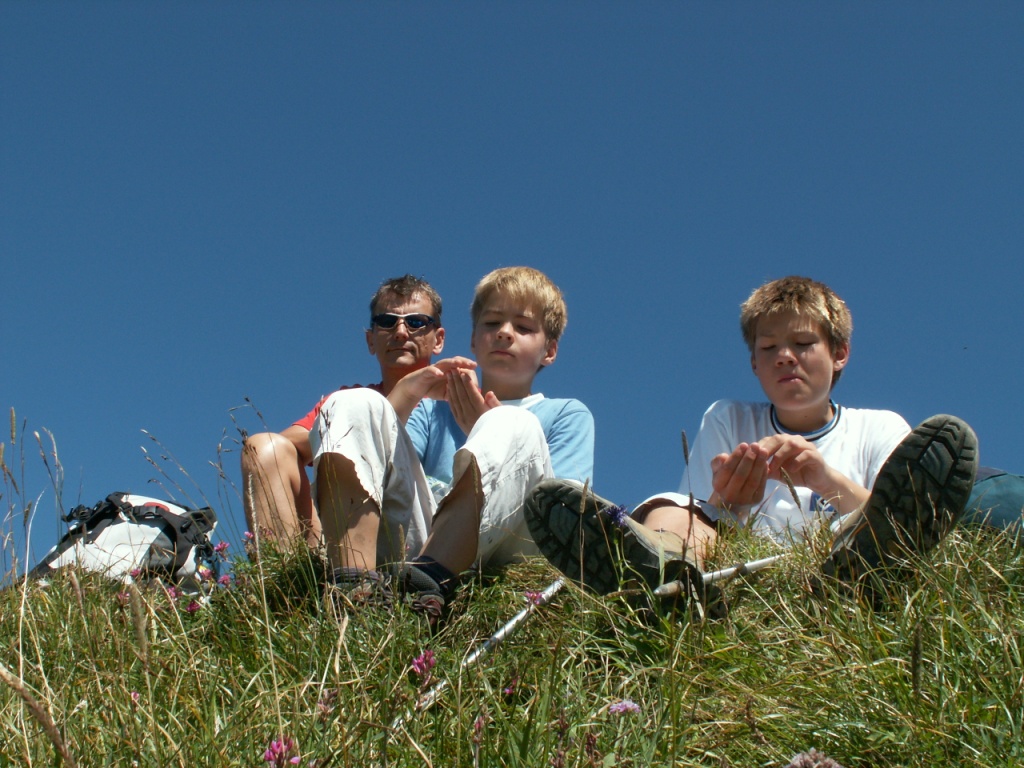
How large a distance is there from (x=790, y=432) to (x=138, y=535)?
321 centimetres

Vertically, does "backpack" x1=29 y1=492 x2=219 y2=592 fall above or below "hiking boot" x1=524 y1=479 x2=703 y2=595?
below

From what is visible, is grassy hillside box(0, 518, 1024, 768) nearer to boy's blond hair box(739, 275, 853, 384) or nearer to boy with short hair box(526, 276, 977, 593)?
boy with short hair box(526, 276, 977, 593)

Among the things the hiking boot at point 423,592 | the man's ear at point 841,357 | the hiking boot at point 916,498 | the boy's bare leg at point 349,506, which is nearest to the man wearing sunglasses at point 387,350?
the boy's bare leg at point 349,506

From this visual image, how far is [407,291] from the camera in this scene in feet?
20.9

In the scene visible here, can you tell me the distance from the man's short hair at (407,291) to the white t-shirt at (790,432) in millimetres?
2164

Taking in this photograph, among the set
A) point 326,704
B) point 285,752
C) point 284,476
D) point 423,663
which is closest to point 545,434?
point 284,476

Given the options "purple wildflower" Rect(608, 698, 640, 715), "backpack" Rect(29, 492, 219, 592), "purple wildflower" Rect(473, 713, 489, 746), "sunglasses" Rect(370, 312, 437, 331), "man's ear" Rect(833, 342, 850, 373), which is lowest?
"backpack" Rect(29, 492, 219, 592)

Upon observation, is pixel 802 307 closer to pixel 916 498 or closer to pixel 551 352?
pixel 551 352

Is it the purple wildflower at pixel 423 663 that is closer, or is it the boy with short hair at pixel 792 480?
the purple wildflower at pixel 423 663

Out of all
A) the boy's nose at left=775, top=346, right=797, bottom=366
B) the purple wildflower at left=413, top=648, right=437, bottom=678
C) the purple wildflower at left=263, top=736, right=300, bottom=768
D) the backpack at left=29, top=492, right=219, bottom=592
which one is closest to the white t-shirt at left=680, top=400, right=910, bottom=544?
the boy's nose at left=775, top=346, right=797, bottom=366

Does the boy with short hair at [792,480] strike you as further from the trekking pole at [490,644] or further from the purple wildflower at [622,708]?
the purple wildflower at [622,708]

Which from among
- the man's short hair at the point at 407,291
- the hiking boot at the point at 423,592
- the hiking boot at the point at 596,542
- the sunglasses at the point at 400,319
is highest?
the man's short hair at the point at 407,291

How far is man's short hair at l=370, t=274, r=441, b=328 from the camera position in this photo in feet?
20.9

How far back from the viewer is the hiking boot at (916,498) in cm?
285
